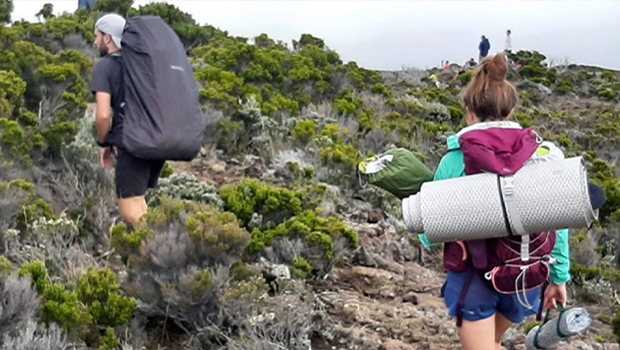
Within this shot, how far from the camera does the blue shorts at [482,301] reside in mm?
2998

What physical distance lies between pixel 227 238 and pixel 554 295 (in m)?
1.94

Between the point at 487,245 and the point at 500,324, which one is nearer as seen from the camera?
the point at 487,245

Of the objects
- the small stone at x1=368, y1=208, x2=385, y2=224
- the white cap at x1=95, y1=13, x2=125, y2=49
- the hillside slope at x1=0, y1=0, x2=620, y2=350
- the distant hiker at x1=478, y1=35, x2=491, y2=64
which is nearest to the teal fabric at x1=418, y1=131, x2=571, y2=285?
the hillside slope at x1=0, y1=0, x2=620, y2=350

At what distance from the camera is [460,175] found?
9.87ft

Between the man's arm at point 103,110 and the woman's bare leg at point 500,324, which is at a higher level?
the man's arm at point 103,110

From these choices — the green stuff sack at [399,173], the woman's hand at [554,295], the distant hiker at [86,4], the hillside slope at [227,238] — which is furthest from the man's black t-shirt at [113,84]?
the distant hiker at [86,4]

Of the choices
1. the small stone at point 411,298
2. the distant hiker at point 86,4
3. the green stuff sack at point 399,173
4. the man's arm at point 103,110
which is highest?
the distant hiker at point 86,4

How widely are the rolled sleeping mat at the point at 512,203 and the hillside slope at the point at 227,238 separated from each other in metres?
1.50

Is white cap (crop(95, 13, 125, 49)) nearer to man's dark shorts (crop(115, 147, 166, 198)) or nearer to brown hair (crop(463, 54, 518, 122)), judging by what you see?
man's dark shorts (crop(115, 147, 166, 198))

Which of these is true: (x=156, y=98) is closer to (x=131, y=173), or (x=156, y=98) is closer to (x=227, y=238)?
(x=131, y=173)

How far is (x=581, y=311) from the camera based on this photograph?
3.14m

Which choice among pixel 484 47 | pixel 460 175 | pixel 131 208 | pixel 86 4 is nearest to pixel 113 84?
pixel 131 208

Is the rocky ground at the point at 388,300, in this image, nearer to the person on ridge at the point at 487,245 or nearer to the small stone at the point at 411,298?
A: the small stone at the point at 411,298

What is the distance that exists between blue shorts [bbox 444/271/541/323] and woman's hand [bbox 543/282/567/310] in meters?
0.11
